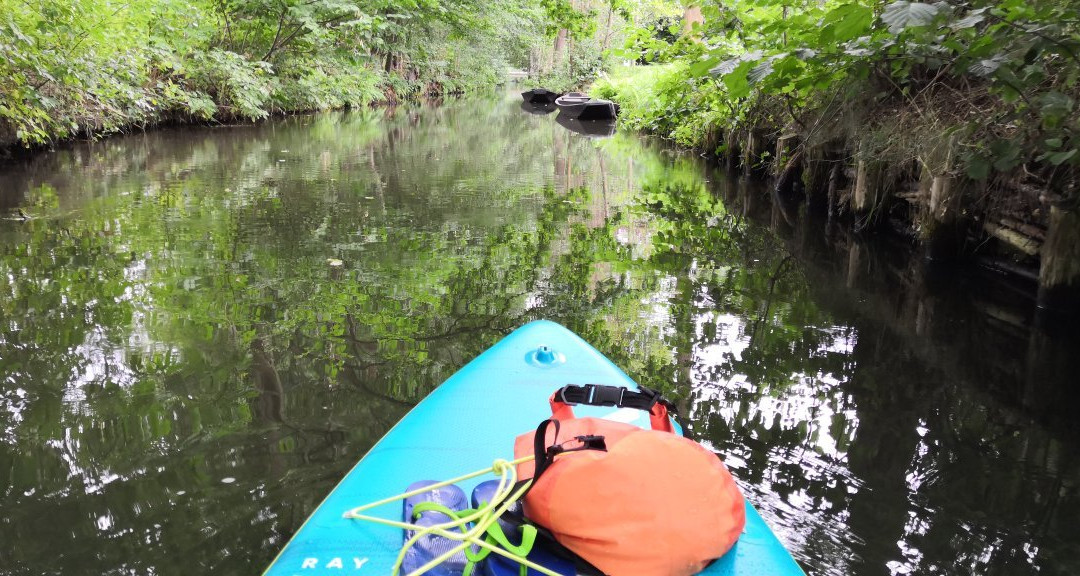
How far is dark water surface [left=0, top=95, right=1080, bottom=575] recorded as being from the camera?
2275 mm

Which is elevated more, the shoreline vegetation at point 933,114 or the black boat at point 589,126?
the shoreline vegetation at point 933,114

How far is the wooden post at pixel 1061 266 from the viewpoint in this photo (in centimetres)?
Result: 410

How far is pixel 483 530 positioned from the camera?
57.9 inches

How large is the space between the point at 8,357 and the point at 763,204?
708 centimetres

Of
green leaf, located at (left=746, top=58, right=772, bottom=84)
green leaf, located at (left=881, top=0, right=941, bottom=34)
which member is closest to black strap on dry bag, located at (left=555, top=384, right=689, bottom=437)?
A: green leaf, located at (left=881, top=0, right=941, bottom=34)

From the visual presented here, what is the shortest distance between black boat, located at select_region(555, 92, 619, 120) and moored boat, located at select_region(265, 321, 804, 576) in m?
18.1

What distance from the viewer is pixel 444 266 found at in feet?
17.0

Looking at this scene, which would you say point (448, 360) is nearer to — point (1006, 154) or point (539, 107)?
point (1006, 154)

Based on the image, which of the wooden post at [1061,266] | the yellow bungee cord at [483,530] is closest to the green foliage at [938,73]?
the wooden post at [1061,266]

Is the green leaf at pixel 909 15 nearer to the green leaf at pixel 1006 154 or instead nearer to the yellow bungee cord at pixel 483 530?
the green leaf at pixel 1006 154

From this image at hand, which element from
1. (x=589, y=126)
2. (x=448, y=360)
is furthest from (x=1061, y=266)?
(x=589, y=126)

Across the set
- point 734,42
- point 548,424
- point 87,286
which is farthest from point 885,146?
point 87,286

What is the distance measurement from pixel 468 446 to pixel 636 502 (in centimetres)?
75

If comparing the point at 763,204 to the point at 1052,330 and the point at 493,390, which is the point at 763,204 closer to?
the point at 1052,330
